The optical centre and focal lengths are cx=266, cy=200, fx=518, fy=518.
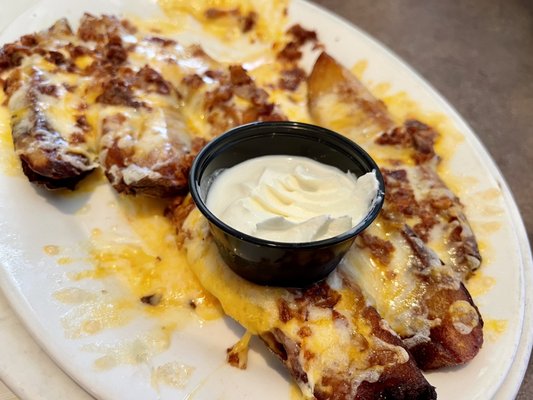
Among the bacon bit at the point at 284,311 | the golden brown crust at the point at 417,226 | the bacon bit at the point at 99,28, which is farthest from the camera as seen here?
the bacon bit at the point at 99,28

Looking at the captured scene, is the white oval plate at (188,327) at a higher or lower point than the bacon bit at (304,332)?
lower

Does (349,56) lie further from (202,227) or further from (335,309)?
(335,309)

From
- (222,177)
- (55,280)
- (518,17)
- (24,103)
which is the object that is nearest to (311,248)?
(222,177)

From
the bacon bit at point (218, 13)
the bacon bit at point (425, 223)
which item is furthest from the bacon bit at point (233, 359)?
the bacon bit at point (218, 13)

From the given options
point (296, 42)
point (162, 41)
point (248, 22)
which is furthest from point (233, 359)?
point (248, 22)

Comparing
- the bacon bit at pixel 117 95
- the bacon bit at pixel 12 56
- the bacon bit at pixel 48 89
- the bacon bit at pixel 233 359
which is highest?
the bacon bit at pixel 117 95

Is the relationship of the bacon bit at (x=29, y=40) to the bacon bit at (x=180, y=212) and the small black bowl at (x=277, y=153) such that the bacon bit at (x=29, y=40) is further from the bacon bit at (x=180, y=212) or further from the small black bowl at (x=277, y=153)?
the small black bowl at (x=277, y=153)

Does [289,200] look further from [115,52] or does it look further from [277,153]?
[115,52]
